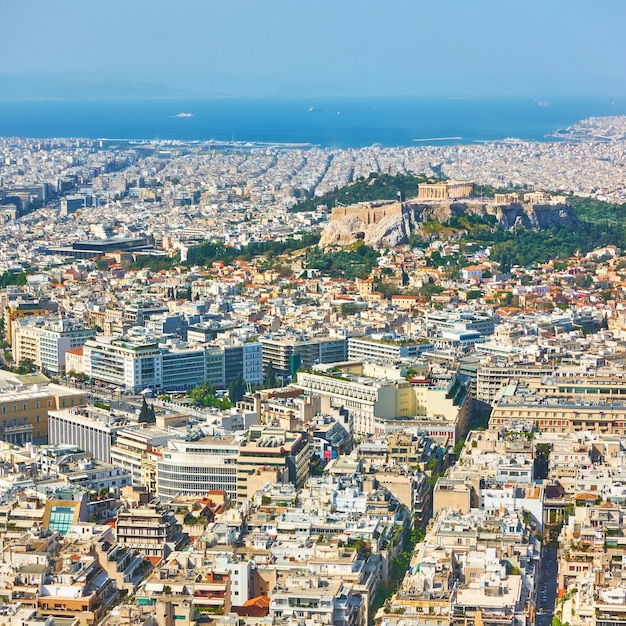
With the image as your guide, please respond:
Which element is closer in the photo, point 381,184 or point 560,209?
point 560,209

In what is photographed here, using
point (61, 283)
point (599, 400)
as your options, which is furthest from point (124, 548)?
point (61, 283)

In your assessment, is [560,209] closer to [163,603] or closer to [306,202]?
[306,202]

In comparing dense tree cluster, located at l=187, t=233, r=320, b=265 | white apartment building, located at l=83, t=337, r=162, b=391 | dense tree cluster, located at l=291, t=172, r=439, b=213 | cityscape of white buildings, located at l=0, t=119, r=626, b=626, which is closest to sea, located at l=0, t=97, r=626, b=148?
dense tree cluster, located at l=291, t=172, r=439, b=213

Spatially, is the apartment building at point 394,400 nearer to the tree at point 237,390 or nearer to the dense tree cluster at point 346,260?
the tree at point 237,390

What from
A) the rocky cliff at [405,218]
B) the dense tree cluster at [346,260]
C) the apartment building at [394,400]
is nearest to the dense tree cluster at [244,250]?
the rocky cliff at [405,218]

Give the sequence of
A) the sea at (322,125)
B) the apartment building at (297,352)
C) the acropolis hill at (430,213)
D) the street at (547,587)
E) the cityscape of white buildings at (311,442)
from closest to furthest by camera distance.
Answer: the cityscape of white buildings at (311,442) → the street at (547,587) → the apartment building at (297,352) → the acropolis hill at (430,213) → the sea at (322,125)
